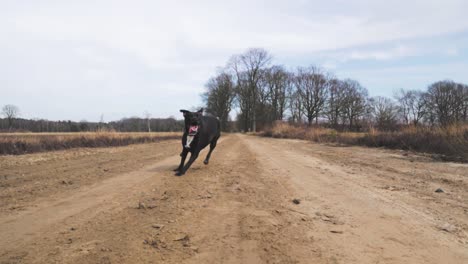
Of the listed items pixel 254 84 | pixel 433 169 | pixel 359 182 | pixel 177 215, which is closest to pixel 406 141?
pixel 433 169

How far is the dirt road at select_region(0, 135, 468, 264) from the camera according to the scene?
264 cm

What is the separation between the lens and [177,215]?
3.68 m

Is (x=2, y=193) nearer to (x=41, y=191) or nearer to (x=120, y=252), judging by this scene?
(x=41, y=191)

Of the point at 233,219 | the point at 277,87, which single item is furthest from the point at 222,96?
the point at 233,219

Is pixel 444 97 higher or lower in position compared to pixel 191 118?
higher

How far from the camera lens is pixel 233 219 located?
11.7 feet

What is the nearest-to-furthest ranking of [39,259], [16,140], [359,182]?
[39,259], [359,182], [16,140]

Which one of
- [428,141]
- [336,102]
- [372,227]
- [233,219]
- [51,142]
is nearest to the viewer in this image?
[372,227]

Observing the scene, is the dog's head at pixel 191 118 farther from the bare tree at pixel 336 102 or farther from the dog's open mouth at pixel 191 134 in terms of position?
the bare tree at pixel 336 102

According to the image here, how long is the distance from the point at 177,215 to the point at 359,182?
12.5 ft

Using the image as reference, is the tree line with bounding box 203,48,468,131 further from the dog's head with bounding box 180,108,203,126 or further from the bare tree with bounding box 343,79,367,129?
the dog's head with bounding box 180,108,203,126

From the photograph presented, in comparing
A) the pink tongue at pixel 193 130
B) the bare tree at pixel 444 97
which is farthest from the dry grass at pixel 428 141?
the bare tree at pixel 444 97

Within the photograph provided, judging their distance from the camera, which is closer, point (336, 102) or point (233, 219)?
point (233, 219)

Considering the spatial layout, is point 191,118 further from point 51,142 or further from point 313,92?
point 313,92
